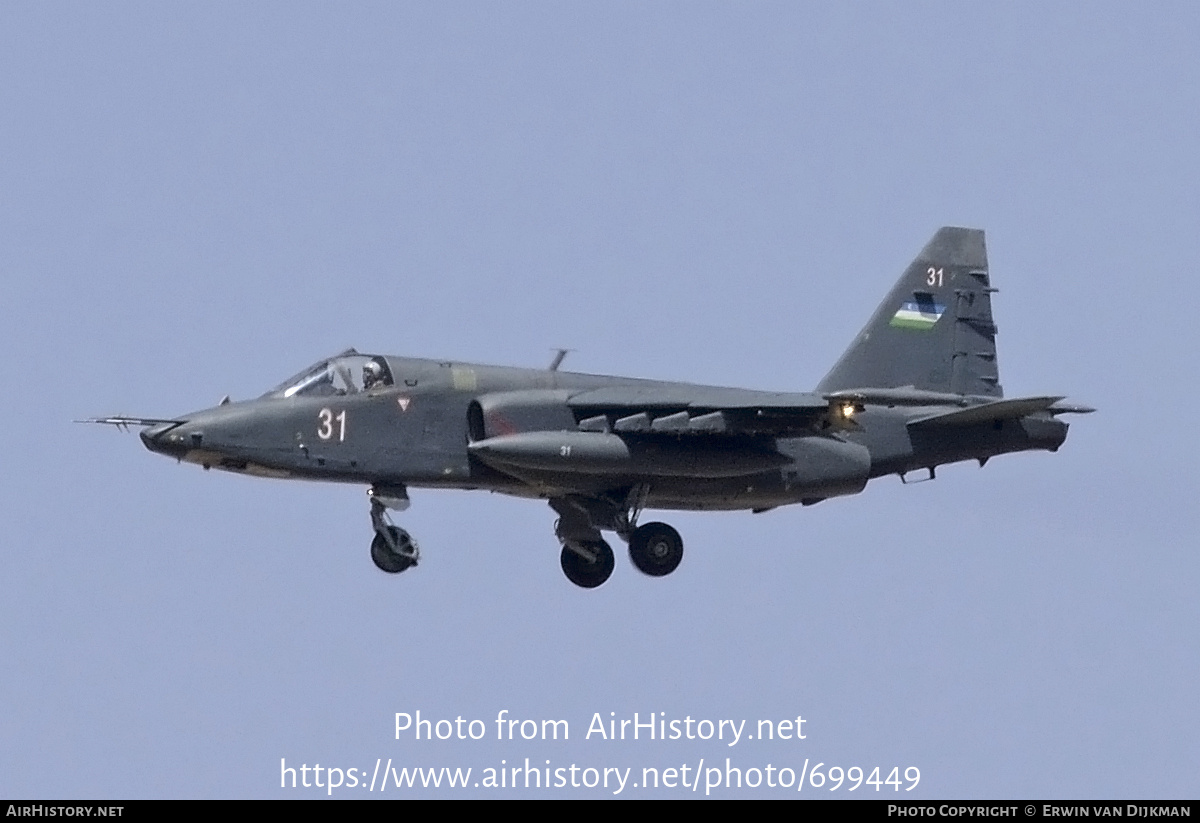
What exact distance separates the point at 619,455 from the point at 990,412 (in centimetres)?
432

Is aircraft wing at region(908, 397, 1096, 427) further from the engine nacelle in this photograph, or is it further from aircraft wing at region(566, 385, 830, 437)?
the engine nacelle

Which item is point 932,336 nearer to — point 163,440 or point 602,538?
point 602,538

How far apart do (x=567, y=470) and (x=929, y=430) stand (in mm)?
4649

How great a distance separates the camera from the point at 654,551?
27828 millimetres

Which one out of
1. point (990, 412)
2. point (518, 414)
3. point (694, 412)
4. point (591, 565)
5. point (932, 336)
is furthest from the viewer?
point (932, 336)

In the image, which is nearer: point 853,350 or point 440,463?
point 440,463

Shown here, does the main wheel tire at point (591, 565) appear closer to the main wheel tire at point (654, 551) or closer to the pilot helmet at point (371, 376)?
the main wheel tire at point (654, 551)

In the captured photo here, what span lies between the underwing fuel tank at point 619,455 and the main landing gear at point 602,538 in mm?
741

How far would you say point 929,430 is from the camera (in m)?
28.5

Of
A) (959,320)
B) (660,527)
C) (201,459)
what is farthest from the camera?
(959,320)

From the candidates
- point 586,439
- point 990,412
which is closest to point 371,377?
point 586,439
